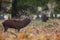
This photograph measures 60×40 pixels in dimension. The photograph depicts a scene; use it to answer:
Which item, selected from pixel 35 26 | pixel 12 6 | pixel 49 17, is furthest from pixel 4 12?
pixel 49 17

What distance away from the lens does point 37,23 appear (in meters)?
2.27

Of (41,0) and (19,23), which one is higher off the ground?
(41,0)

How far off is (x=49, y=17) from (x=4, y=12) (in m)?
0.58

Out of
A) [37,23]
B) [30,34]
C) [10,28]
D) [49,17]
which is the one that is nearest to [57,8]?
A: [49,17]

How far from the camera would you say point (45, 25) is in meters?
2.27

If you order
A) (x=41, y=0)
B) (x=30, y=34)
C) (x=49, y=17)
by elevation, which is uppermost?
(x=41, y=0)

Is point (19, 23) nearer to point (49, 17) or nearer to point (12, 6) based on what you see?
point (12, 6)

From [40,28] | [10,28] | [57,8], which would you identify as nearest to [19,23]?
[10,28]

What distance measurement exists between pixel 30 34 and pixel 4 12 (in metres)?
0.44

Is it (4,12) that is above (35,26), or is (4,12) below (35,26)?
above

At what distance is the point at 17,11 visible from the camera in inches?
90.4

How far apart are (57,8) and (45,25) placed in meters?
0.27

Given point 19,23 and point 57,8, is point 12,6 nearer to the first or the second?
point 19,23

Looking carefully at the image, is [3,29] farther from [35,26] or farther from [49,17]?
[49,17]
